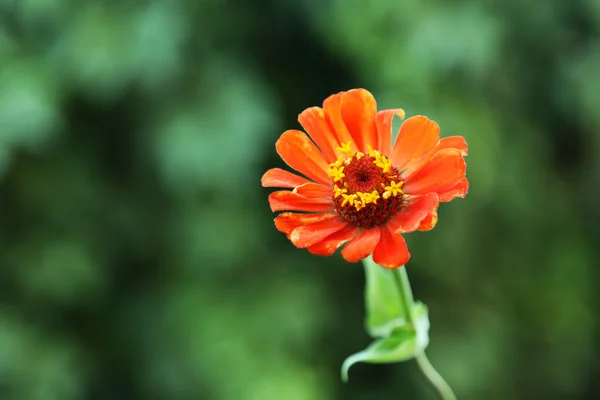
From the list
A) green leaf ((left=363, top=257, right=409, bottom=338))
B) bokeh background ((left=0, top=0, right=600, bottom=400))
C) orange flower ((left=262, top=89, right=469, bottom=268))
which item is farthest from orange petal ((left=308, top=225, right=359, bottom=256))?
bokeh background ((left=0, top=0, right=600, bottom=400))

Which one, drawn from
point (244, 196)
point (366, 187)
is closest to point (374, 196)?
point (366, 187)

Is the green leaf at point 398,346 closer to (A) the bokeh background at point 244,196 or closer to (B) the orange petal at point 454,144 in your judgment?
(B) the orange petal at point 454,144

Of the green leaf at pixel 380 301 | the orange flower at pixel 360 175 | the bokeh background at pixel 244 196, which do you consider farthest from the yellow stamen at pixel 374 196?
the bokeh background at pixel 244 196

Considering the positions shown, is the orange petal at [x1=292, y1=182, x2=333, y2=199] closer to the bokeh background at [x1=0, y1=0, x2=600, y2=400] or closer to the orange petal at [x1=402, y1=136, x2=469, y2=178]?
the orange petal at [x1=402, y1=136, x2=469, y2=178]

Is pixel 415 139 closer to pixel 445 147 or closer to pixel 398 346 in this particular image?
pixel 445 147

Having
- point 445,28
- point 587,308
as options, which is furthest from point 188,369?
point 587,308

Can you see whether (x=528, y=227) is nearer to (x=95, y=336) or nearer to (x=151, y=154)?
(x=151, y=154)
